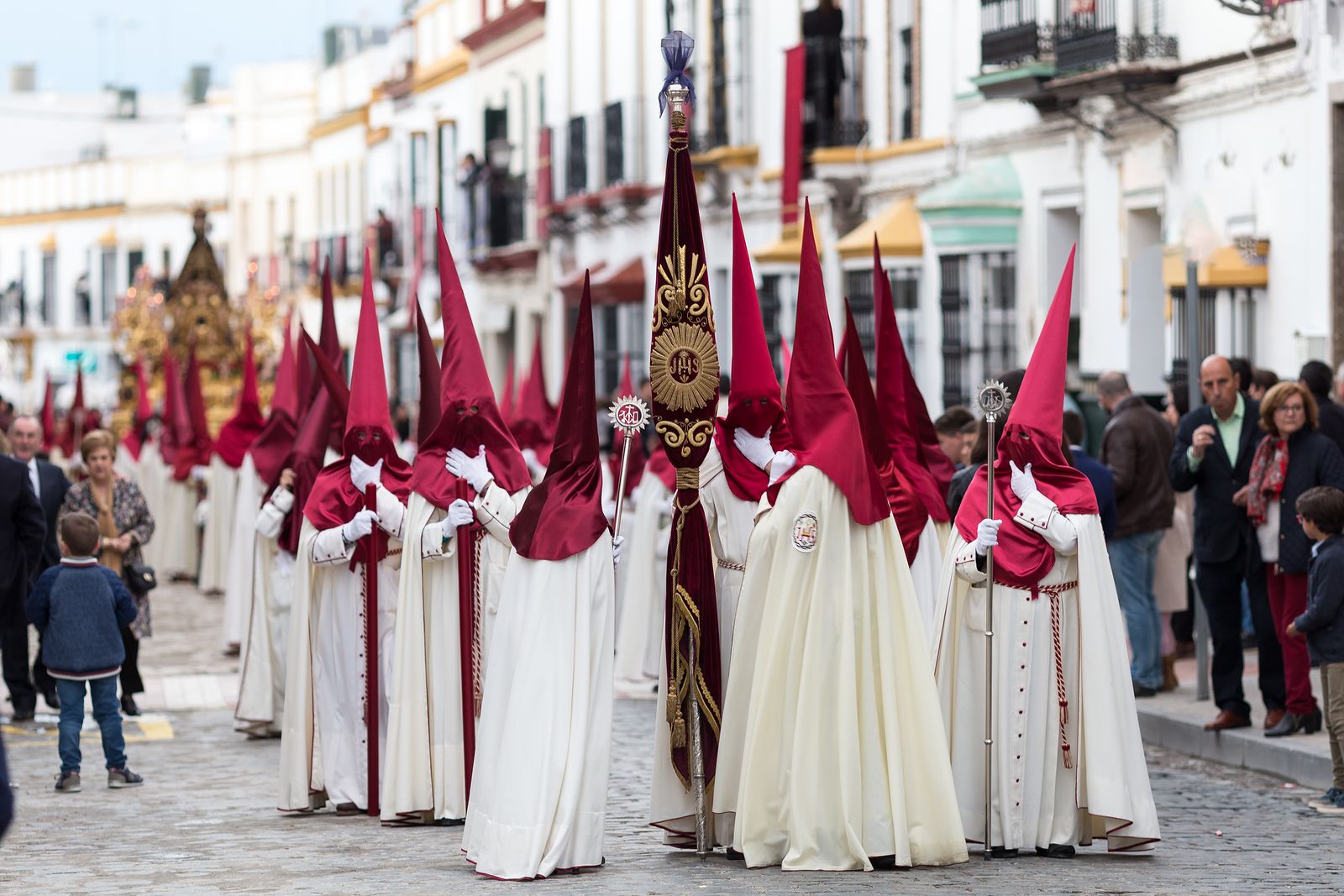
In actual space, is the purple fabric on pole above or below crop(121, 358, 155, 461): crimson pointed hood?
above

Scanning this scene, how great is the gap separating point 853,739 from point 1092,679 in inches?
40.8

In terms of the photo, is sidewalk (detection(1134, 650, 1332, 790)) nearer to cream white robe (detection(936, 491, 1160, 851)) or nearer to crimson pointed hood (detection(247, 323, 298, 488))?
cream white robe (detection(936, 491, 1160, 851))

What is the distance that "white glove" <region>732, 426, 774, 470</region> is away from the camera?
31.6 feet

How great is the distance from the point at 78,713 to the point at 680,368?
157 inches

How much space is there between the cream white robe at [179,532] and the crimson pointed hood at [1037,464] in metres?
17.8

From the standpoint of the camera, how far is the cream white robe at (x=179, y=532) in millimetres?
26375

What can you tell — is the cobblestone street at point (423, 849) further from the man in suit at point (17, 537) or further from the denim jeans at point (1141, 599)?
the denim jeans at point (1141, 599)

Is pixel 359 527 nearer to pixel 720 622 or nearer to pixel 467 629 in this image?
pixel 467 629

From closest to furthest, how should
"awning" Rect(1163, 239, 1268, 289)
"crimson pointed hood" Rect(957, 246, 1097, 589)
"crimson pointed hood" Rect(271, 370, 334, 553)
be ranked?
"crimson pointed hood" Rect(957, 246, 1097, 589) < "crimson pointed hood" Rect(271, 370, 334, 553) < "awning" Rect(1163, 239, 1268, 289)

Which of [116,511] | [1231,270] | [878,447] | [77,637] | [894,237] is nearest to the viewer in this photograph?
[878,447]

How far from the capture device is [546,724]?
9.06 m

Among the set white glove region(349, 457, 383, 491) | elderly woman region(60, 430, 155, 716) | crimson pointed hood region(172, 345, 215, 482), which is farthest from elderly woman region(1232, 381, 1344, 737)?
crimson pointed hood region(172, 345, 215, 482)

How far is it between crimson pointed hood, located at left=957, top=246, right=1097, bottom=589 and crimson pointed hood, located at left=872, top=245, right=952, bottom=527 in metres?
1.44

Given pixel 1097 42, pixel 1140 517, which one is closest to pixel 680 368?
pixel 1140 517
